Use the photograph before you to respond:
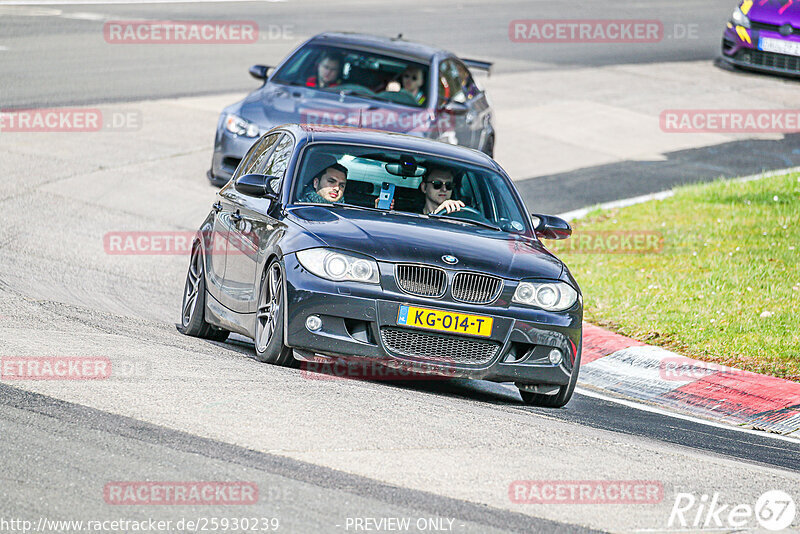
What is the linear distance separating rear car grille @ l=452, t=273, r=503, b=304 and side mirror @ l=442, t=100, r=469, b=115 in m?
7.93

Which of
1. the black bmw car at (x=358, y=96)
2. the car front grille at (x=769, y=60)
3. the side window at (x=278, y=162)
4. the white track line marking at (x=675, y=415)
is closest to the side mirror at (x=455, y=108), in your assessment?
the black bmw car at (x=358, y=96)

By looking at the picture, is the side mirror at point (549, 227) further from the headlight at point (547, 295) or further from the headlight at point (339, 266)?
the headlight at point (339, 266)

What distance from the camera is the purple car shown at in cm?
2312

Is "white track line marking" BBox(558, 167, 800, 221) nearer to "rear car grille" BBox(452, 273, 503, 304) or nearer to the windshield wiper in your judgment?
the windshield wiper

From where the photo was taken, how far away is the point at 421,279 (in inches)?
304

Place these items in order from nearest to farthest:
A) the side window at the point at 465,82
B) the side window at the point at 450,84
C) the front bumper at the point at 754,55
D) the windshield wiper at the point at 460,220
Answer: the windshield wiper at the point at 460,220 → the side window at the point at 450,84 → the side window at the point at 465,82 → the front bumper at the point at 754,55

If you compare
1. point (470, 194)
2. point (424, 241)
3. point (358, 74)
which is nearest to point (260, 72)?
point (358, 74)

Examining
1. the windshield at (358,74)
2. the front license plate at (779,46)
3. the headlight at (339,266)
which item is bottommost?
the front license plate at (779,46)

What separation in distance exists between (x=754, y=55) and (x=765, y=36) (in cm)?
57

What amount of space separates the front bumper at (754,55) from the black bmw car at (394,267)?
15.9m

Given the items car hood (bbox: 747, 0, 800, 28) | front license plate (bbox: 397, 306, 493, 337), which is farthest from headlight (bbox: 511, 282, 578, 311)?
car hood (bbox: 747, 0, 800, 28)

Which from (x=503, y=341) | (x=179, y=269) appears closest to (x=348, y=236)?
(x=503, y=341)

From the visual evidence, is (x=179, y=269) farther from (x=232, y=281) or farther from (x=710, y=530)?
(x=710, y=530)

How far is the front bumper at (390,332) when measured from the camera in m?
7.61
